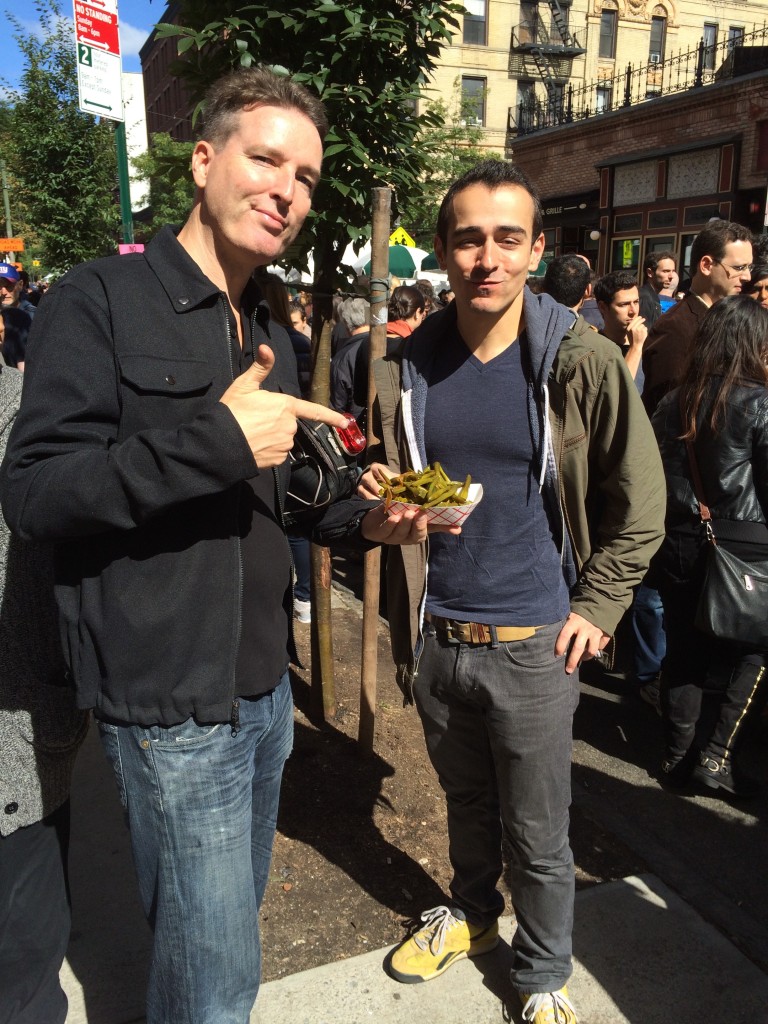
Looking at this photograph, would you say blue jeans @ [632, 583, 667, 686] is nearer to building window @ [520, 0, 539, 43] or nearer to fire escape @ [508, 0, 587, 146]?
fire escape @ [508, 0, 587, 146]

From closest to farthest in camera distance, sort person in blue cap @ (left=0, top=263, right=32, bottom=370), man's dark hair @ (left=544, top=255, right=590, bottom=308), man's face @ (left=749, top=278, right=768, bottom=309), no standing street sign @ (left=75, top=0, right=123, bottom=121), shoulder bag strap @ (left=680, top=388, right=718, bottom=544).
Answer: shoulder bag strap @ (left=680, top=388, right=718, bottom=544), man's face @ (left=749, top=278, right=768, bottom=309), man's dark hair @ (left=544, top=255, right=590, bottom=308), no standing street sign @ (left=75, top=0, right=123, bottom=121), person in blue cap @ (left=0, top=263, right=32, bottom=370)

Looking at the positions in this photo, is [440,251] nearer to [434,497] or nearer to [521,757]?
[434,497]

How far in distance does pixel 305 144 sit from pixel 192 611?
100cm

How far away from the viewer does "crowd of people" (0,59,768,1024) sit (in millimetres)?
1519

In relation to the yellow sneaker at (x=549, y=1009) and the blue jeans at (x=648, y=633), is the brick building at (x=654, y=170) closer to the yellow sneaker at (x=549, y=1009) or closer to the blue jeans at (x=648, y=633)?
the blue jeans at (x=648, y=633)

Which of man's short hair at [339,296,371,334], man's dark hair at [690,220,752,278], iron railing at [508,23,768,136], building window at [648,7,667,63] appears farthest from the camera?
building window at [648,7,667,63]

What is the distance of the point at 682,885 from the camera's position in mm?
3109

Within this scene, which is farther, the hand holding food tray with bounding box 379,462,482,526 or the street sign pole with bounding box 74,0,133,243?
the street sign pole with bounding box 74,0,133,243

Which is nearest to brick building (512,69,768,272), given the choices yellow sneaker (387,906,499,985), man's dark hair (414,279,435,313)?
man's dark hair (414,279,435,313)

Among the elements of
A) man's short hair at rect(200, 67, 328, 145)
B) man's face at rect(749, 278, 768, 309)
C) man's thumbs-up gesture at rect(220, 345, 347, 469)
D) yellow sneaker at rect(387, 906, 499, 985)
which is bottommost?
yellow sneaker at rect(387, 906, 499, 985)

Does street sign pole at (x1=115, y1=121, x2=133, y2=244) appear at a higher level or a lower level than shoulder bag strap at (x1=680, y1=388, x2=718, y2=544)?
higher

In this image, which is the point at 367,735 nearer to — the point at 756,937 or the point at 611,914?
the point at 611,914

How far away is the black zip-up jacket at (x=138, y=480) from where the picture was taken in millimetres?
1417

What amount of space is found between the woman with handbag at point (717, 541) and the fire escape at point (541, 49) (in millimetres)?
37346
